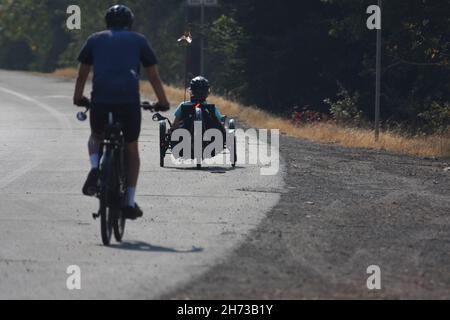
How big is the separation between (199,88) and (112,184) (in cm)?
786

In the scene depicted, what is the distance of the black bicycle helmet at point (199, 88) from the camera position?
18.7 m

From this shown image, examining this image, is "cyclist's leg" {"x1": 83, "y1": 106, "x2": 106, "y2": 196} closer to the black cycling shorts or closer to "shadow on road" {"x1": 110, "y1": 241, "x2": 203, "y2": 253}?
the black cycling shorts

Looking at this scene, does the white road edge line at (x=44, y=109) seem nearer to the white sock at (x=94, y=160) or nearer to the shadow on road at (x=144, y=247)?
the white sock at (x=94, y=160)

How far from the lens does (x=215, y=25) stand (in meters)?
44.2

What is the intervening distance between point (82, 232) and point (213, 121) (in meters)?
7.10

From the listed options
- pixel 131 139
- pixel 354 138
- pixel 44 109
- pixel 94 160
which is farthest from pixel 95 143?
pixel 44 109

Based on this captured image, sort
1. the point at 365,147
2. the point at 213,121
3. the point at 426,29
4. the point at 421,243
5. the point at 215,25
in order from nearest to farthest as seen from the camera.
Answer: the point at 421,243 → the point at 213,121 → the point at 365,147 → the point at 426,29 → the point at 215,25

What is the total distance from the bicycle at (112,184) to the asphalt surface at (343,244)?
1.06 meters

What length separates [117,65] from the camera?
11.2 m

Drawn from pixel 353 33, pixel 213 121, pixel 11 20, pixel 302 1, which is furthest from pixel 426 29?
pixel 11 20

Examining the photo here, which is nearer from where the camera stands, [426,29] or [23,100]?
[426,29]

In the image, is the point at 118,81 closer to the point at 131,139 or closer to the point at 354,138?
the point at 131,139
